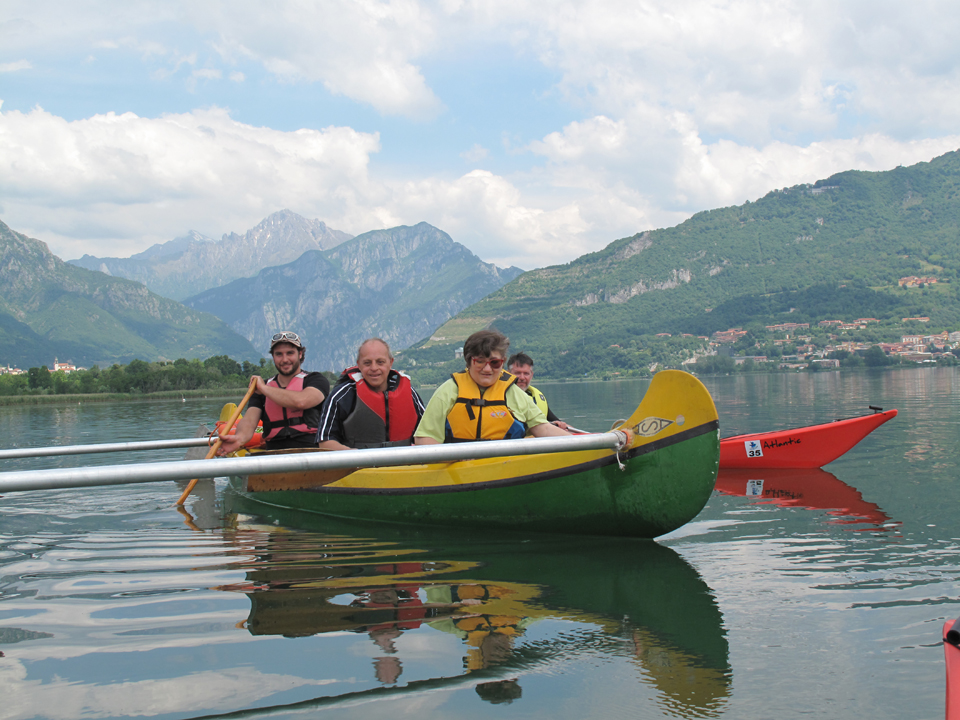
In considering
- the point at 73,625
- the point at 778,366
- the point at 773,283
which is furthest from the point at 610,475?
the point at 773,283

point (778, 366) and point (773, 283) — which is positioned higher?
point (773, 283)

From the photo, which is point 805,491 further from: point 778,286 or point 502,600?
point 778,286

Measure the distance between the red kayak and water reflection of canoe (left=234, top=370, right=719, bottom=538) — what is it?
5.19m

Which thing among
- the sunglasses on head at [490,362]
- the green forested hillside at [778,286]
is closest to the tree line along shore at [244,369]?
the green forested hillside at [778,286]

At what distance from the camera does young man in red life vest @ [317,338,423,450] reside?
6.34m

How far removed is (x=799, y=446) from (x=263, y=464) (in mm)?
8136

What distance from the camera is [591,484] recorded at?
5004 millimetres

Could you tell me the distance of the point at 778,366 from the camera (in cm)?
9925

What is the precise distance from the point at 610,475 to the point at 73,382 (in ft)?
280

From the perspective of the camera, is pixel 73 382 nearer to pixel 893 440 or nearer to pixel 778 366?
pixel 893 440

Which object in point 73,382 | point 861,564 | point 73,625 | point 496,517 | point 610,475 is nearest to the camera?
point 73,625

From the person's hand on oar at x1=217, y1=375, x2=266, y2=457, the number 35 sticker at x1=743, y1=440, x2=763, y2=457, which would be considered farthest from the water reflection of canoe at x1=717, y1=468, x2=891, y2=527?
the person's hand on oar at x1=217, y1=375, x2=266, y2=457

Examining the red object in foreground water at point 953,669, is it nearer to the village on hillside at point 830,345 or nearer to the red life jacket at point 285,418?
the red life jacket at point 285,418

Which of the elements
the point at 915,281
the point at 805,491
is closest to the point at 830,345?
the point at 915,281
